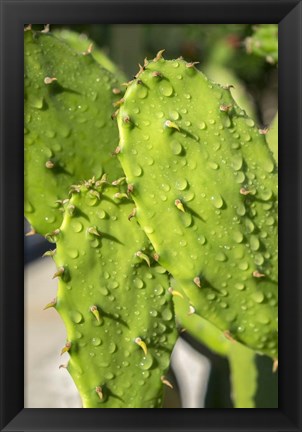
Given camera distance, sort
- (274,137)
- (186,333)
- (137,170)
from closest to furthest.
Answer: (137,170) < (274,137) < (186,333)

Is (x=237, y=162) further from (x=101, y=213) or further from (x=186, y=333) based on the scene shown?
(x=186, y=333)

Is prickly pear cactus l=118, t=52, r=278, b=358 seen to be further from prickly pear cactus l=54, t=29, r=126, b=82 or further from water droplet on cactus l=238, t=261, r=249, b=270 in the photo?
prickly pear cactus l=54, t=29, r=126, b=82

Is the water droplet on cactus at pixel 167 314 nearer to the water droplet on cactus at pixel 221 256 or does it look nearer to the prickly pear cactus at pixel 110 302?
the prickly pear cactus at pixel 110 302

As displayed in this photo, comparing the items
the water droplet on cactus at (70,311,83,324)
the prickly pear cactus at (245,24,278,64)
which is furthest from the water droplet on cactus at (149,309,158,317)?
the prickly pear cactus at (245,24,278,64)

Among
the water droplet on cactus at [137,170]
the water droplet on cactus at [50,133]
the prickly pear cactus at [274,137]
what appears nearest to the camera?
the water droplet on cactus at [137,170]

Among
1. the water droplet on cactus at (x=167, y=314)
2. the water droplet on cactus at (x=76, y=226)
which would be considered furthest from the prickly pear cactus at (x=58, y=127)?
the water droplet on cactus at (x=167, y=314)
